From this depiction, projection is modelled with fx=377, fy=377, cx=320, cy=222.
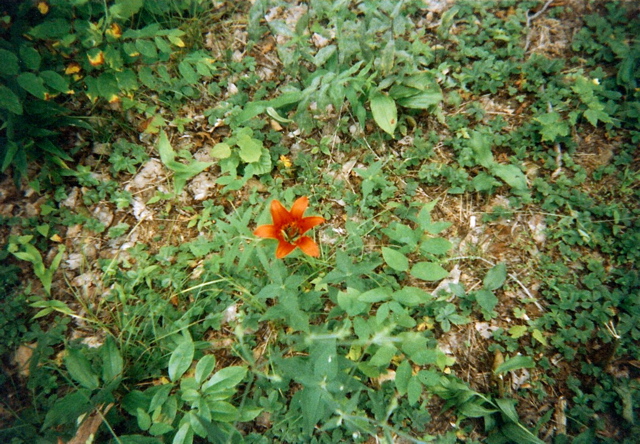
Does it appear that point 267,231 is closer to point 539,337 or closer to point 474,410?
point 474,410

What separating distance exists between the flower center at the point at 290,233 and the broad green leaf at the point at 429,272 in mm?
721

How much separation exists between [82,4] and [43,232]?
1.49 m

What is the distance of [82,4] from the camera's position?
231 centimetres

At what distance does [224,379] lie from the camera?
2098mm

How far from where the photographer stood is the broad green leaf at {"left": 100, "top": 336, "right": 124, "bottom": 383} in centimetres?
212

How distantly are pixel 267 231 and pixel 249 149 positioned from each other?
88 centimetres

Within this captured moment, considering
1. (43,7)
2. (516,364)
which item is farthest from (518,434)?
(43,7)

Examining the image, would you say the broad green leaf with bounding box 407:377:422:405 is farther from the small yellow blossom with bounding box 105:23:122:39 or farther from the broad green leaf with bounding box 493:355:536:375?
the small yellow blossom with bounding box 105:23:122:39

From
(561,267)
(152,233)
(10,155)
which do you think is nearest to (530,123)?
Answer: (561,267)

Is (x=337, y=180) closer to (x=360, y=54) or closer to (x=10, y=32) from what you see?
(x=360, y=54)

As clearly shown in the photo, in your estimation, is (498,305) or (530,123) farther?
(530,123)

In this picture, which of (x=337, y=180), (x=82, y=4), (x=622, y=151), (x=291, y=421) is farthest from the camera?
(x=337, y=180)

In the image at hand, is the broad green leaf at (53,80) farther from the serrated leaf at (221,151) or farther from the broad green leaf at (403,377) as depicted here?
the broad green leaf at (403,377)

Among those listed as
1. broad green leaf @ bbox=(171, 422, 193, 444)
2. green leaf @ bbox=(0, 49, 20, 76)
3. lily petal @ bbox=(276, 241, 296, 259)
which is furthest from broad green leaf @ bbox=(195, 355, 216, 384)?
green leaf @ bbox=(0, 49, 20, 76)
